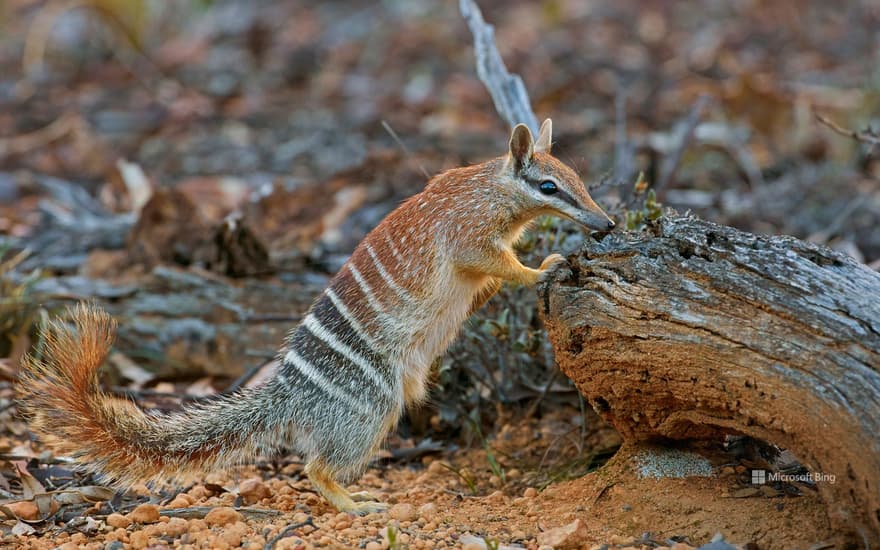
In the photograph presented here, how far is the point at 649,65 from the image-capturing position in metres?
14.9

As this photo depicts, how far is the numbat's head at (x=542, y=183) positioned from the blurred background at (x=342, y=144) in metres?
0.60

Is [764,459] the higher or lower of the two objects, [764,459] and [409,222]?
the lower

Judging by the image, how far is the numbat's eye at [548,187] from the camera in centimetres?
492

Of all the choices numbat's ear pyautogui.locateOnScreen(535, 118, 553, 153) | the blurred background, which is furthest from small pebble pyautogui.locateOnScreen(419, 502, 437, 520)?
numbat's ear pyautogui.locateOnScreen(535, 118, 553, 153)

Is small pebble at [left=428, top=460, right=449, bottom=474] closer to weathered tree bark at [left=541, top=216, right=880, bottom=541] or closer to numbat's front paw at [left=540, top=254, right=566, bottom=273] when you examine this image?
weathered tree bark at [left=541, top=216, right=880, bottom=541]

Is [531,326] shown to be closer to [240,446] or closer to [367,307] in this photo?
[367,307]

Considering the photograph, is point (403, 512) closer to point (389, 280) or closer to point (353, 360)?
point (353, 360)

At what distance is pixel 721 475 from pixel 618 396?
0.65m

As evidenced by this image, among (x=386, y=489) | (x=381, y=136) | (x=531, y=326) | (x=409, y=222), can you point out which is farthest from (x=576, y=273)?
(x=381, y=136)

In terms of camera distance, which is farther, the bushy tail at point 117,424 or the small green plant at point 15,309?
the small green plant at point 15,309

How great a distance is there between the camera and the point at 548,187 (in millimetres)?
4930

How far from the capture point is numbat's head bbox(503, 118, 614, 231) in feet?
15.9

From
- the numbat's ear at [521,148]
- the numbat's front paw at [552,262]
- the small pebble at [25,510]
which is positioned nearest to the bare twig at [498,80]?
the numbat's ear at [521,148]

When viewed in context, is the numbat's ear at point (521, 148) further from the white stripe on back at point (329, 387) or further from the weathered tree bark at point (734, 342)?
the white stripe on back at point (329, 387)
